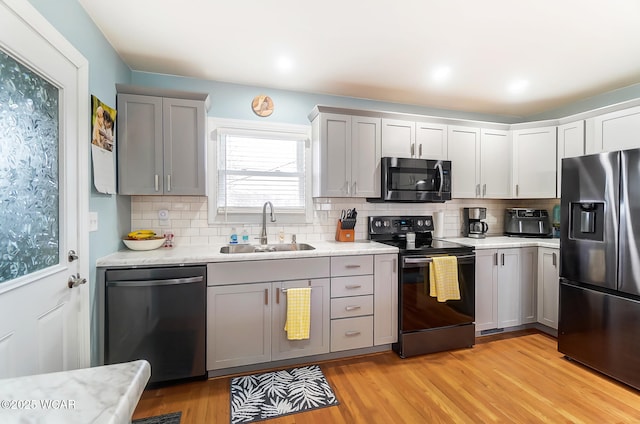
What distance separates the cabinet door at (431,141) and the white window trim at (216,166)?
46.3 inches

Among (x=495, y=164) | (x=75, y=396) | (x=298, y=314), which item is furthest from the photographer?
(x=495, y=164)

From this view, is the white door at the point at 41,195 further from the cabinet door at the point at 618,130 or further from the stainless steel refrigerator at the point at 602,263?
the cabinet door at the point at 618,130

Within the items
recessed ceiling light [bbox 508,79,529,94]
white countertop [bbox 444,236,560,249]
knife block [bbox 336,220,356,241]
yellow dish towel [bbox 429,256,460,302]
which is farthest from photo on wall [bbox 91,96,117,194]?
recessed ceiling light [bbox 508,79,529,94]

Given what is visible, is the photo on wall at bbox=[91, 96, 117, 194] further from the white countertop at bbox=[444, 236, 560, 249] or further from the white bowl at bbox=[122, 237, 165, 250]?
the white countertop at bbox=[444, 236, 560, 249]

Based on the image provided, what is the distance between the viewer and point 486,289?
2.95 m

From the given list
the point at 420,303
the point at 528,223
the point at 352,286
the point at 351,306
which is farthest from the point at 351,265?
the point at 528,223

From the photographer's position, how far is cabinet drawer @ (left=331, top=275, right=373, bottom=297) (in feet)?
8.07

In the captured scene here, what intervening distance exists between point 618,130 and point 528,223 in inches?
47.6

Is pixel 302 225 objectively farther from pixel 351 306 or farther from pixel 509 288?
pixel 509 288

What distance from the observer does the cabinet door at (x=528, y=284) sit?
309 centimetres

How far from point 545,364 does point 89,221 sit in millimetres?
3658

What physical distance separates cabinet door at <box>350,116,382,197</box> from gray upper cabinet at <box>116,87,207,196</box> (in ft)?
4.61

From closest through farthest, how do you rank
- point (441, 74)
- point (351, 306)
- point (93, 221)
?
point (93, 221), point (351, 306), point (441, 74)

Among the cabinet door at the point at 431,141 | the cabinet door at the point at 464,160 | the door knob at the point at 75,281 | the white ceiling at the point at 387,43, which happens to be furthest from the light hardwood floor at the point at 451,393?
the white ceiling at the point at 387,43
